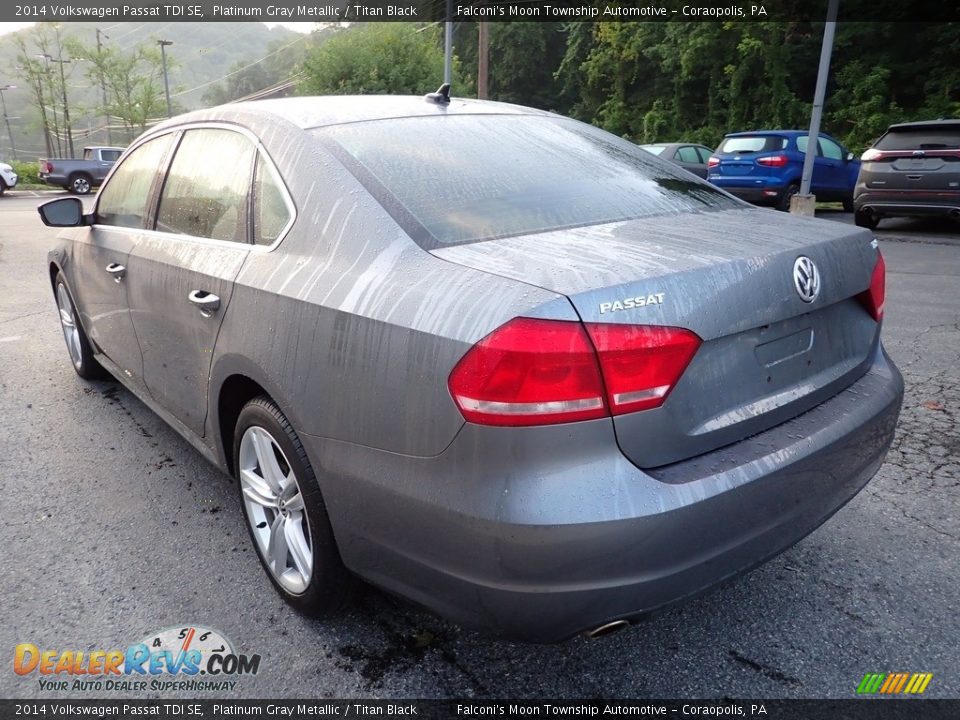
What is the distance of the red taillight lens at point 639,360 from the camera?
1.59 metres

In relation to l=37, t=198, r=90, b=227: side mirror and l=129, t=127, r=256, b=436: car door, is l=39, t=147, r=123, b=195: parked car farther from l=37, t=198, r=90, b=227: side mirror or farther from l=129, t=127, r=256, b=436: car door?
l=129, t=127, r=256, b=436: car door

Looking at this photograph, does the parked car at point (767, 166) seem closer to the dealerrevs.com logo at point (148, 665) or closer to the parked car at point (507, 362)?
the parked car at point (507, 362)

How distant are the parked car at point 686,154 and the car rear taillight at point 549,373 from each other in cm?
1395

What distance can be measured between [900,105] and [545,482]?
28.8 meters

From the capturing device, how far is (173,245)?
2.84 metres

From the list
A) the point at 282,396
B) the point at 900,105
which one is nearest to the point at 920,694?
the point at 282,396

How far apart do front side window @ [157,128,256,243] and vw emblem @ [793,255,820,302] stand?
1.69 meters

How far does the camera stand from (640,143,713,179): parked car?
14883 millimetres

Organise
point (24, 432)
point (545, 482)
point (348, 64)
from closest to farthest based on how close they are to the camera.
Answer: point (545, 482) < point (24, 432) < point (348, 64)

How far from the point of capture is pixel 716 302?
173 centimetres

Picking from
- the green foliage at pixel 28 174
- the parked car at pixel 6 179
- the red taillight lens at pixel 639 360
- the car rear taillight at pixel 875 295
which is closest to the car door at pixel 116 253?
the red taillight lens at pixel 639 360

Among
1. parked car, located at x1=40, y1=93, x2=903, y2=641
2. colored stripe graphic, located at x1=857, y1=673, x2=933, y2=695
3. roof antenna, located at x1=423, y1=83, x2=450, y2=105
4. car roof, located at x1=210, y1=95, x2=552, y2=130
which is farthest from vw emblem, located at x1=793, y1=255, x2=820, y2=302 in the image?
roof antenna, located at x1=423, y1=83, x2=450, y2=105

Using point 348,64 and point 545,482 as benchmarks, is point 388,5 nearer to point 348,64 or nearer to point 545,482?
point 348,64

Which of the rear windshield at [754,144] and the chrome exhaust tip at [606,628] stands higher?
the rear windshield at [754,144]
